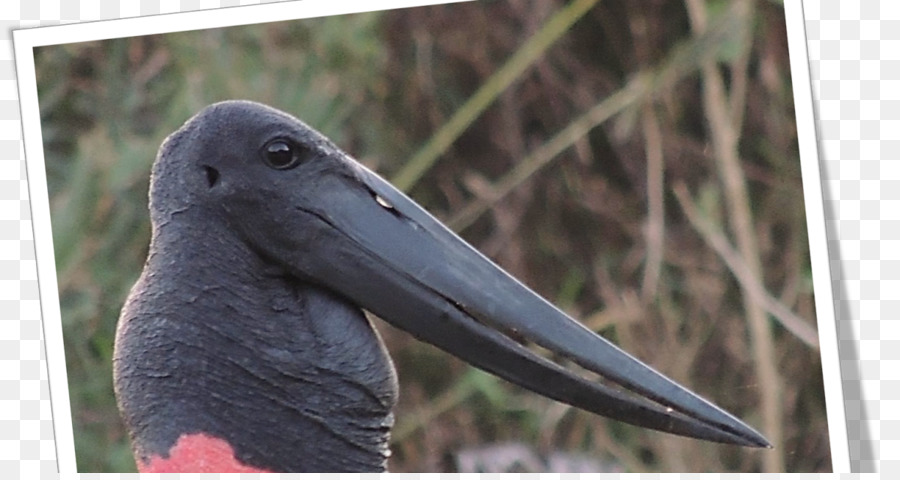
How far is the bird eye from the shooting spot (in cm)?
165

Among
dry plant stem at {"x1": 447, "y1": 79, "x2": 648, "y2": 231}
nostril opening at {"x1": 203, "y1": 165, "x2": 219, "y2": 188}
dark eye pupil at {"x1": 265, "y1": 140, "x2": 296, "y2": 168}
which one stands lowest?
nostril opening at {"x1": 203, "y1": 165, "x2": 219, "y2": 188}

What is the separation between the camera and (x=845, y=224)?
75.0 inches

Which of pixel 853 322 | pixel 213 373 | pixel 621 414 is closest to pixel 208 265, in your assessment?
pixel 213 373

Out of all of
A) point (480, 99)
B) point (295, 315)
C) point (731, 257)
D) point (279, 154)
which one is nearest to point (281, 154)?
point (279, 154)

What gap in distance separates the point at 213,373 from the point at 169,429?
83mm

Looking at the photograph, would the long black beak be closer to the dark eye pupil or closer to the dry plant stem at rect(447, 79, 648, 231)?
the dark eye pupil

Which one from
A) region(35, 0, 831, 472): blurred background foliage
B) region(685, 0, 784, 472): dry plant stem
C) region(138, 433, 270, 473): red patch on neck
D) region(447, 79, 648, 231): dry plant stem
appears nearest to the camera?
region(138, 433, 270, 473): red patch on neck

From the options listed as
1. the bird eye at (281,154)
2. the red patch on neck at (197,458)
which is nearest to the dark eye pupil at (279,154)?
the bird eye at (281,154)

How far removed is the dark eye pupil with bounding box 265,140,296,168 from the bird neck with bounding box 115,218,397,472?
106 mm

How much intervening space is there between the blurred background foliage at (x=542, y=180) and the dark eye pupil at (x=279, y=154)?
4.40 feet

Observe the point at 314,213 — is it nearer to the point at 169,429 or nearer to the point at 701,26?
the point at 169,429

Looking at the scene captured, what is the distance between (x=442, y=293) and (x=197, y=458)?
0.34 meters

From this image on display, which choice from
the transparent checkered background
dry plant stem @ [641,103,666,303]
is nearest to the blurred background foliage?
dry plant stem @ [641,103,666,303]

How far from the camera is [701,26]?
314cm
